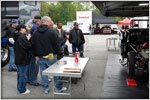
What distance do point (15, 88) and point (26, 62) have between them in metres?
1.09

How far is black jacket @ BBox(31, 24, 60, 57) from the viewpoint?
6949 mm

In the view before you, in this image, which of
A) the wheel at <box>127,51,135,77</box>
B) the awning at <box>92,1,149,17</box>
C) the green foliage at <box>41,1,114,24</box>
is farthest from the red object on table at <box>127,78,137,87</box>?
the green foliage at <box>41,1,114,24</box>

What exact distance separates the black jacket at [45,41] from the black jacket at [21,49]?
193 millimetres

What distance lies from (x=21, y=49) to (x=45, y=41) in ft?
1.81

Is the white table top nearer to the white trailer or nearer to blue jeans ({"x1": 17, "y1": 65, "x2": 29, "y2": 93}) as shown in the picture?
blue jeans ({"x1": 17, "y1": 65, "x2": 29, "y2": 93})

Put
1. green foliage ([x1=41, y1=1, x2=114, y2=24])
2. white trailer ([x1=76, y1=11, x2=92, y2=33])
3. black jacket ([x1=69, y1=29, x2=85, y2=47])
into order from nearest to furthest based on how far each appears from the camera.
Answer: black jacket ([x1=69, y1=29, x2=85, y2=47]), white trailer ([x1=76, y1=11, x2=92, y2=33]), green foliage ([x1=41, y1=1, x2=114, y2=24])

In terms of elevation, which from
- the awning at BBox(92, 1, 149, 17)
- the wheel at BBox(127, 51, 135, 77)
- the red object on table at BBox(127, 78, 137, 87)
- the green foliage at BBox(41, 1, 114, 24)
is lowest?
the red object on table at BBox(127, 78, 137, 87)

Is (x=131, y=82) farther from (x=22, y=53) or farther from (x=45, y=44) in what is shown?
(x=22, y=53)

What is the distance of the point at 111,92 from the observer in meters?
7.66

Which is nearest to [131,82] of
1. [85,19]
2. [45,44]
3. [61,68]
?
[61,68]

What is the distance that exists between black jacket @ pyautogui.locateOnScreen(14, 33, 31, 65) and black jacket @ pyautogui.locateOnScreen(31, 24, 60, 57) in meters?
0.19

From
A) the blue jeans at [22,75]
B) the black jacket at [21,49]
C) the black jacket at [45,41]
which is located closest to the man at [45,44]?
the black jacket at [45,41]

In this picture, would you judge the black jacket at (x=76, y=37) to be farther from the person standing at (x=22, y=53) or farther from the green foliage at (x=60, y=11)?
the green foliage at (x=60, y=11)

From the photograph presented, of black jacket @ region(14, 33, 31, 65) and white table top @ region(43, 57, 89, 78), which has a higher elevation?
black jacket @ region(14, 33, 31, 65)
